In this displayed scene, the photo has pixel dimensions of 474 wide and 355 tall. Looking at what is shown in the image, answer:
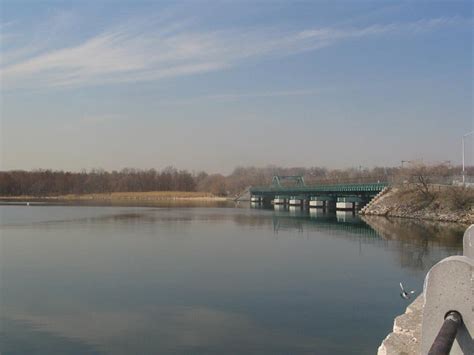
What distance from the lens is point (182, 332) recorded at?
13.8 m

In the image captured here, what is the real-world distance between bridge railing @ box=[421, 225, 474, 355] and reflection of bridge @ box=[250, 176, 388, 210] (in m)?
72.1

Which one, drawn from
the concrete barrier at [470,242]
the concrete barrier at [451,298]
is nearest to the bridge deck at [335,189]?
the concrete barrier at [470,242]

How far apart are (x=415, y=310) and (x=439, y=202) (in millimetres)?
52528

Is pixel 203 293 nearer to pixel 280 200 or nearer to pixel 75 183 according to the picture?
pixel 280 200

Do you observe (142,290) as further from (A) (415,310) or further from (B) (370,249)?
(B) (370,249)

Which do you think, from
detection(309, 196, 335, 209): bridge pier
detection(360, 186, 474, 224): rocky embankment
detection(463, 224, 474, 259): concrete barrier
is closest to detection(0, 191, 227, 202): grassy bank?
detection(309, 196, 335, 209): bridge pier

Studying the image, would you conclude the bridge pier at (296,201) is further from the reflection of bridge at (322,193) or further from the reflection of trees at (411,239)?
the reflection of trees at (411,239)

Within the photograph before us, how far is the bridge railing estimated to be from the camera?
486 centimetres

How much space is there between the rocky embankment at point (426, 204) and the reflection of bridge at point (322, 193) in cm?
352

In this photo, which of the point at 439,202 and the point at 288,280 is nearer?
the point at 288,280

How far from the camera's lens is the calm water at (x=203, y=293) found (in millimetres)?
13141

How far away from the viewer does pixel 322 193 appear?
313 feet

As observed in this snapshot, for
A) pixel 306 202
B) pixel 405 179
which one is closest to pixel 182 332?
pixel 405 179

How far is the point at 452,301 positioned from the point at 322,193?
9129 centimetres
